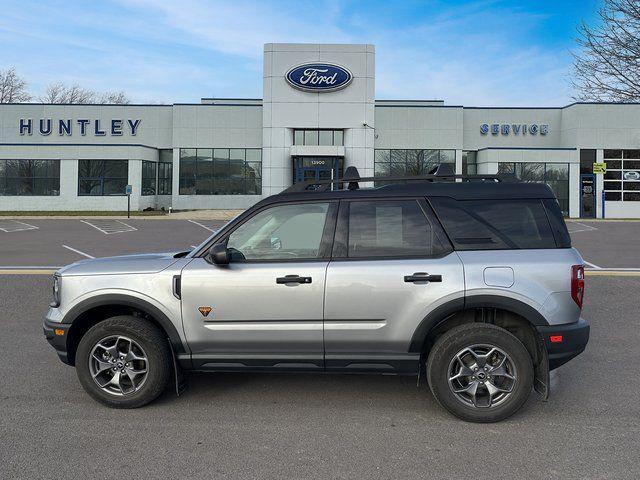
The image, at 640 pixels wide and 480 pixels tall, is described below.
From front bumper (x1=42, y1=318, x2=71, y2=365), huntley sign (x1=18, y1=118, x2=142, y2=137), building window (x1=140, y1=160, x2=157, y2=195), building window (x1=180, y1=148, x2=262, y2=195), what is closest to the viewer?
front bumper (x1=42, y1=318, x2=71, y2=365)

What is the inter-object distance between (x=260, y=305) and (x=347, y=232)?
0.88 meters

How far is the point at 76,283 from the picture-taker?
4.39 m

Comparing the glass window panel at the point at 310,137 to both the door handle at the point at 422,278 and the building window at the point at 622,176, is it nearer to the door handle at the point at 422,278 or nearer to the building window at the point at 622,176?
the building window at the point at 622,176

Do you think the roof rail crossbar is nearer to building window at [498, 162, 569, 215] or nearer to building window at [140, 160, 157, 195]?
building window at [498, 162, 569, 215]

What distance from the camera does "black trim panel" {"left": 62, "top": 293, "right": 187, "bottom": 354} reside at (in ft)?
14.1

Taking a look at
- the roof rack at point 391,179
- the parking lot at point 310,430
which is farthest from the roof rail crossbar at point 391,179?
Result: the parking lot at point 310,430

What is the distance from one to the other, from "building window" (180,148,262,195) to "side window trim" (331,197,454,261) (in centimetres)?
3400

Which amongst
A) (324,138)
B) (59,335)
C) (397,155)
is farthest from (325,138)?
(59,335)

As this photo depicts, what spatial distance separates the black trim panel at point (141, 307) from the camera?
4285mm

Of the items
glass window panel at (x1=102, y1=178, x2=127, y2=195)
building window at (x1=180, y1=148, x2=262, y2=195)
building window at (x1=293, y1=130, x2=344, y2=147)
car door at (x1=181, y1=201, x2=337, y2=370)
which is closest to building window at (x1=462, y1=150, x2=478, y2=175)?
building window at (x1=293, y1=130, x2=344, y2=147)

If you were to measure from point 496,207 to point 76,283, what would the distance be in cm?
334

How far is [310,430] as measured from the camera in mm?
4027

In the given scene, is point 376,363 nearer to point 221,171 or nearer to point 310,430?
point 310,430

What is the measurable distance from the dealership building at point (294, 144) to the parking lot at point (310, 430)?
30245 mm
